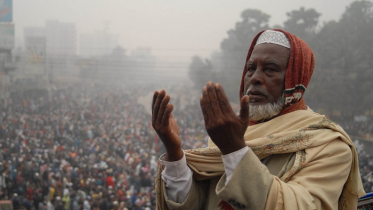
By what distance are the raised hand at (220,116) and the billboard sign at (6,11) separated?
17.2m

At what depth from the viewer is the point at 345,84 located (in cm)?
1864

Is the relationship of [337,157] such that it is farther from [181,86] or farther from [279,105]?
[181,86]

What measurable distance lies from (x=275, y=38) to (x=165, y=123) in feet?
2.12

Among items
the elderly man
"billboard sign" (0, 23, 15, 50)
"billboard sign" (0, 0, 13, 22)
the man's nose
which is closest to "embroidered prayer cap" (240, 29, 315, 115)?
the elderly man

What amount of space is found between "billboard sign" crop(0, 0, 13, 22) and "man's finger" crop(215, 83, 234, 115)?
17.2 metres

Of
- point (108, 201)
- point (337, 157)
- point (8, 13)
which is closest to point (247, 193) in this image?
point (337, 157)

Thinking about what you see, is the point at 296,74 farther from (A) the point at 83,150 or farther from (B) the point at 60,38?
(B) the point at 60,38

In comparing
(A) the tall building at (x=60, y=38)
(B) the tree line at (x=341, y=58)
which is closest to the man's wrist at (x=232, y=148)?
(B) the tree line at (x=341, y=58)

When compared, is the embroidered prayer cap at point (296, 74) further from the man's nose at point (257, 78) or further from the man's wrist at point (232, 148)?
the man's wrist at point (232, 148)

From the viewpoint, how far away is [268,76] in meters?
1.55

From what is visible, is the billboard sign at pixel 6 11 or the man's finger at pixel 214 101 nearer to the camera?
Answer: the man's finger at pixel 214 101

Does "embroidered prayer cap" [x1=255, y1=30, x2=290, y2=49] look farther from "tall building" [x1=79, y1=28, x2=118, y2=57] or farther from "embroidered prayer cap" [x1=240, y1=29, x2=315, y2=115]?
"tall building" [x1=79, y1=28, x2=118, y2=57]

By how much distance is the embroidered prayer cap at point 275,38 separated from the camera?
1596 millimetres

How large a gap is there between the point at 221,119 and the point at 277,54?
1.96 feet
